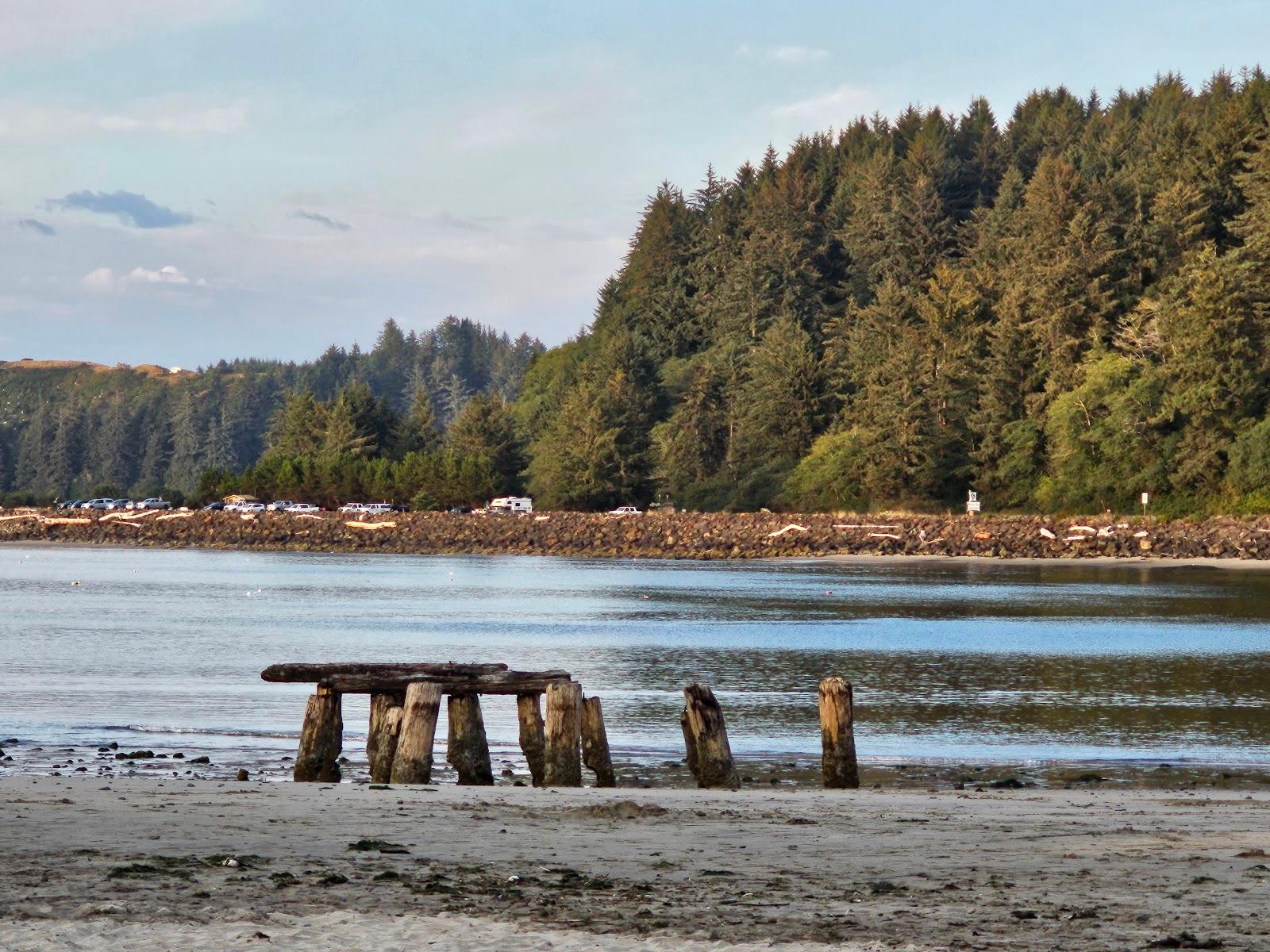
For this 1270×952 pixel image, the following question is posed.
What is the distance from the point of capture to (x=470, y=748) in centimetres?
1672

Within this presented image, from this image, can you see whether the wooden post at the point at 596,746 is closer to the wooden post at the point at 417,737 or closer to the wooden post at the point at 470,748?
the wooden post at the point at 470,748

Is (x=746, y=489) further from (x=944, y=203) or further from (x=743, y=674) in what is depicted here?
(x=743, y=674)

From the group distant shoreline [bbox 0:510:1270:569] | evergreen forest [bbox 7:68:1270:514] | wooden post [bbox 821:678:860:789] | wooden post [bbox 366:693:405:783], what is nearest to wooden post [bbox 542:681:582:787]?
wooden post [bbox 366:693:405:783]

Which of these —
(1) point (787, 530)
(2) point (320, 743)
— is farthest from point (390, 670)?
(1) point (787, 530)

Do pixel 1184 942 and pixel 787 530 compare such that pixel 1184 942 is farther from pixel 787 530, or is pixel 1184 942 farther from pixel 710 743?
pixel 787 530

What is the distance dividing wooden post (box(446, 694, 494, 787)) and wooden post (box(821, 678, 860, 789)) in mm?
3534

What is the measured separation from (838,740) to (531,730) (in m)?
3.46

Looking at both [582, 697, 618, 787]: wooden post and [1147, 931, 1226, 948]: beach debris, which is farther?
[582, 697, 618, 787]: wooden post

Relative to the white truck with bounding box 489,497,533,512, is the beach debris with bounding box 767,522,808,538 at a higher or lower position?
lower

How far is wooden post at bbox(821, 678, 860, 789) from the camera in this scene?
16500 mm

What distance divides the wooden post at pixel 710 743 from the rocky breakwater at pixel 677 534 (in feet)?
214

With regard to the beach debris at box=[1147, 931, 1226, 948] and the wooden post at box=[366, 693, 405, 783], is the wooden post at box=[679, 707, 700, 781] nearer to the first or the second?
the wooden post at box=[366, 693, 405, 783]

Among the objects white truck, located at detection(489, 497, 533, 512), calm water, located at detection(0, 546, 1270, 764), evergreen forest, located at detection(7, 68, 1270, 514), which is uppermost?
evergreen forest, located at detection(7, 68, 1270, 514)

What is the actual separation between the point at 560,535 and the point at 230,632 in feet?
205
